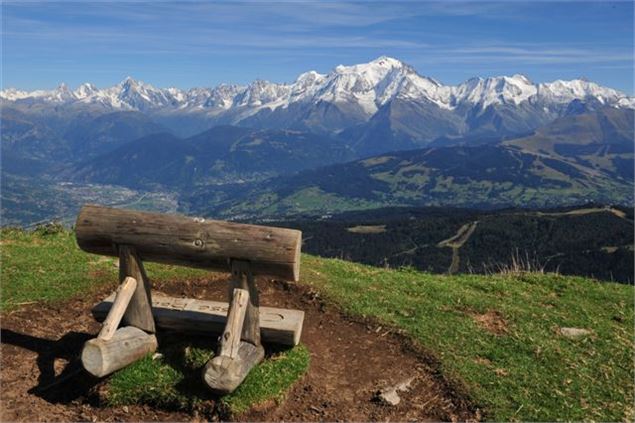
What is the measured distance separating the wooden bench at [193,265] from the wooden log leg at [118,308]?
0.02 metres

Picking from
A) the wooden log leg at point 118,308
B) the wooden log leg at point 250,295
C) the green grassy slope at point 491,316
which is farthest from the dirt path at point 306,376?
the wooden log leg at point 250,295

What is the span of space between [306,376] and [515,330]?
714 centimetres

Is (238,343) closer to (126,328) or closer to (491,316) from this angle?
(126,328)

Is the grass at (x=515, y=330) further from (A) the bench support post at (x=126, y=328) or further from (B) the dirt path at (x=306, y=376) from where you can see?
(A) the bench support post at (x=126, y=328)

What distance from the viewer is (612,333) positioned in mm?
17531

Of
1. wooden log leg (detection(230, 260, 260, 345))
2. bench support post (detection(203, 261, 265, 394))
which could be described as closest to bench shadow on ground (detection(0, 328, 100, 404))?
bench support post (detection(203, 261, 265, 394))

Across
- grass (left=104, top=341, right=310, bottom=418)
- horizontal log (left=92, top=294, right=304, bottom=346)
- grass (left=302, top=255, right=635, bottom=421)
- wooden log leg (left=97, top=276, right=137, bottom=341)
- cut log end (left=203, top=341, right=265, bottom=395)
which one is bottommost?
grass (left=302, top=255, right=635, bottom=421)

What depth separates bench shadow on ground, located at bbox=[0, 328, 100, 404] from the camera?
1225cm

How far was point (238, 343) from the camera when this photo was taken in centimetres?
1168

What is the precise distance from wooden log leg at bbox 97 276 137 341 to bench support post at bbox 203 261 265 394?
8.06 feet

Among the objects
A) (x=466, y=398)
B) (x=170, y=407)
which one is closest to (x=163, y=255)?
(x=170, y=407)

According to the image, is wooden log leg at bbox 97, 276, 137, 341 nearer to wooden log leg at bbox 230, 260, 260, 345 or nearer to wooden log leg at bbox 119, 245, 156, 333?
wooden log leg at bbox 119, 245, 156, 333

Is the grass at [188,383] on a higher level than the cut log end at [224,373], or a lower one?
lower

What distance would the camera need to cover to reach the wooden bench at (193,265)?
38.1ft
